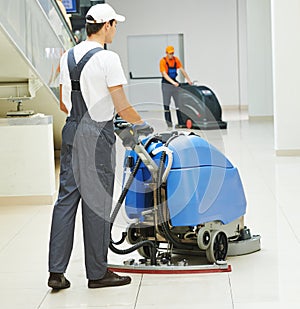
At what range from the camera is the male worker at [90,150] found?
179 inches

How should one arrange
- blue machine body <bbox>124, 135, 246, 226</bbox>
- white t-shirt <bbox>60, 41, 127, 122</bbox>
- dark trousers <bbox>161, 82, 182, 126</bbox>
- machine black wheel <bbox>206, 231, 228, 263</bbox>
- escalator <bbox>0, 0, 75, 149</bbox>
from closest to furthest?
white t-shirt <bbox>60, 41, 127, 122</bbox>, blue machine body <bbox>124, 135, 246, 226</bbox>, machine black wheel <bbox>206, 231, 228, 263</bbox>, escalator <bbox>0, 0, 75, 149</bbox>, dark trousers <bbox>161, 82, 182, 126</bbox>

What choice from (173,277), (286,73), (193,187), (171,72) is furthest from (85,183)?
(171,72)

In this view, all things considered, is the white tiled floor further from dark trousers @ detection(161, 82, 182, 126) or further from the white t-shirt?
dark trousers @ detection(161, 82, 182, 126)

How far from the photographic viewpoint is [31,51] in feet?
25.1

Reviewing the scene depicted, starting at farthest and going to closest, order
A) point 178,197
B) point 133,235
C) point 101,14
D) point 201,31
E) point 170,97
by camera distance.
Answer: point 201,31 → point 170,97 → point 133,235 → point 178,197 → point 101,14

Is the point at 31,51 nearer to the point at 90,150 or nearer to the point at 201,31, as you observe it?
the point at 90,150

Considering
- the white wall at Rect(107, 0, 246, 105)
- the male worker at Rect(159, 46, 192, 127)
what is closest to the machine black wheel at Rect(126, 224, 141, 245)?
the male worker at Rect(159, 46, 192, 127)

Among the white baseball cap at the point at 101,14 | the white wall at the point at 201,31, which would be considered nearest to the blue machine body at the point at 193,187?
the white baseball cap at the point at 101,14

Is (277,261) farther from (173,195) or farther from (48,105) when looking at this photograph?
(48,105)

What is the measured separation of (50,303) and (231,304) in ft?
3.13

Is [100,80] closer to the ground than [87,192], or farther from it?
farther from it

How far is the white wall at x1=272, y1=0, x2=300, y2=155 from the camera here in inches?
406

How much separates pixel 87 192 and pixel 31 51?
3396mm

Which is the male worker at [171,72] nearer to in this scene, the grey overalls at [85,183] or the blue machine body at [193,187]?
the blue machine body at [193,187]
